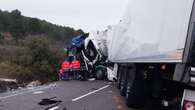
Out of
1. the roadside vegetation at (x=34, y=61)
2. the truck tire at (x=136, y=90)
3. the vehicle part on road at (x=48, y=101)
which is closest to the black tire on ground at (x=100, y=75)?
the roadside vegetation at (x=34, y=61)

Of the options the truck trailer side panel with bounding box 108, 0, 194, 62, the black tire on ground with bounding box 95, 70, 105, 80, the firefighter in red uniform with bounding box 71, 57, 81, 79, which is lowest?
the black tire on ground with bounding box 95, 70, 105, 80

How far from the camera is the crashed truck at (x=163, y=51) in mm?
5309

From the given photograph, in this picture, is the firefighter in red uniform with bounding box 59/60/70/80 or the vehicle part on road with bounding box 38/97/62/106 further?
the firefighter in red uniform with bounding box 59/60/70/80

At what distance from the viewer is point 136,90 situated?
1044cm

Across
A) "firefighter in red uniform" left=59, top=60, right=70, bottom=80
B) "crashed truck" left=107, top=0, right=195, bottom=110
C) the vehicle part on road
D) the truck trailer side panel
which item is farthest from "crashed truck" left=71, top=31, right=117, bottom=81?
the truck trailer side panel

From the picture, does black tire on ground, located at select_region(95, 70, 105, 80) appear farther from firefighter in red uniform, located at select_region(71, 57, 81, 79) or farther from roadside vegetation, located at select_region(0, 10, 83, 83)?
roadside vegetation, located at select_region(0, 10, 83, 83)

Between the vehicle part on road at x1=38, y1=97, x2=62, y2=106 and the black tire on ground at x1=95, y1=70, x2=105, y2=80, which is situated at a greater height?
the black tire on ground at x1=95, y1=70, x2=105, y2=80

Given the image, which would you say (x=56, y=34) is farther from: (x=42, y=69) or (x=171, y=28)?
(x=171, y=28)

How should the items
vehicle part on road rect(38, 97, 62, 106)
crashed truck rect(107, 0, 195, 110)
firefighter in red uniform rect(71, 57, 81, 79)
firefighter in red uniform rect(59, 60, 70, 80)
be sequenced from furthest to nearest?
firefighter in red uniform rect(59, 60, 70, 80)
firefighter in red uniform rect(71, 57, 81, 79)
vehicle part on road rect(38, 97, 62, 106)
crashed truck rect(107, 0, 195, 110)

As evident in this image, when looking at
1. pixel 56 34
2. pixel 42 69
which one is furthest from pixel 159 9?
pixel 56 34

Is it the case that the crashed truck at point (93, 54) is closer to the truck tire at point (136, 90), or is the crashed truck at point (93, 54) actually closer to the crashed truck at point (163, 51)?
the crashed truck at point (163, 51)

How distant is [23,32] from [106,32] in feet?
217

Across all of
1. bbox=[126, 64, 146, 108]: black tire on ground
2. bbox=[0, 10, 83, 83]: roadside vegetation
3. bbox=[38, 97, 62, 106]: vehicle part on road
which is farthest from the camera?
bbox=[0, 10, 83, 83]: roadside vegetation

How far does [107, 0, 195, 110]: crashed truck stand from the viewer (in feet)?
17.4
